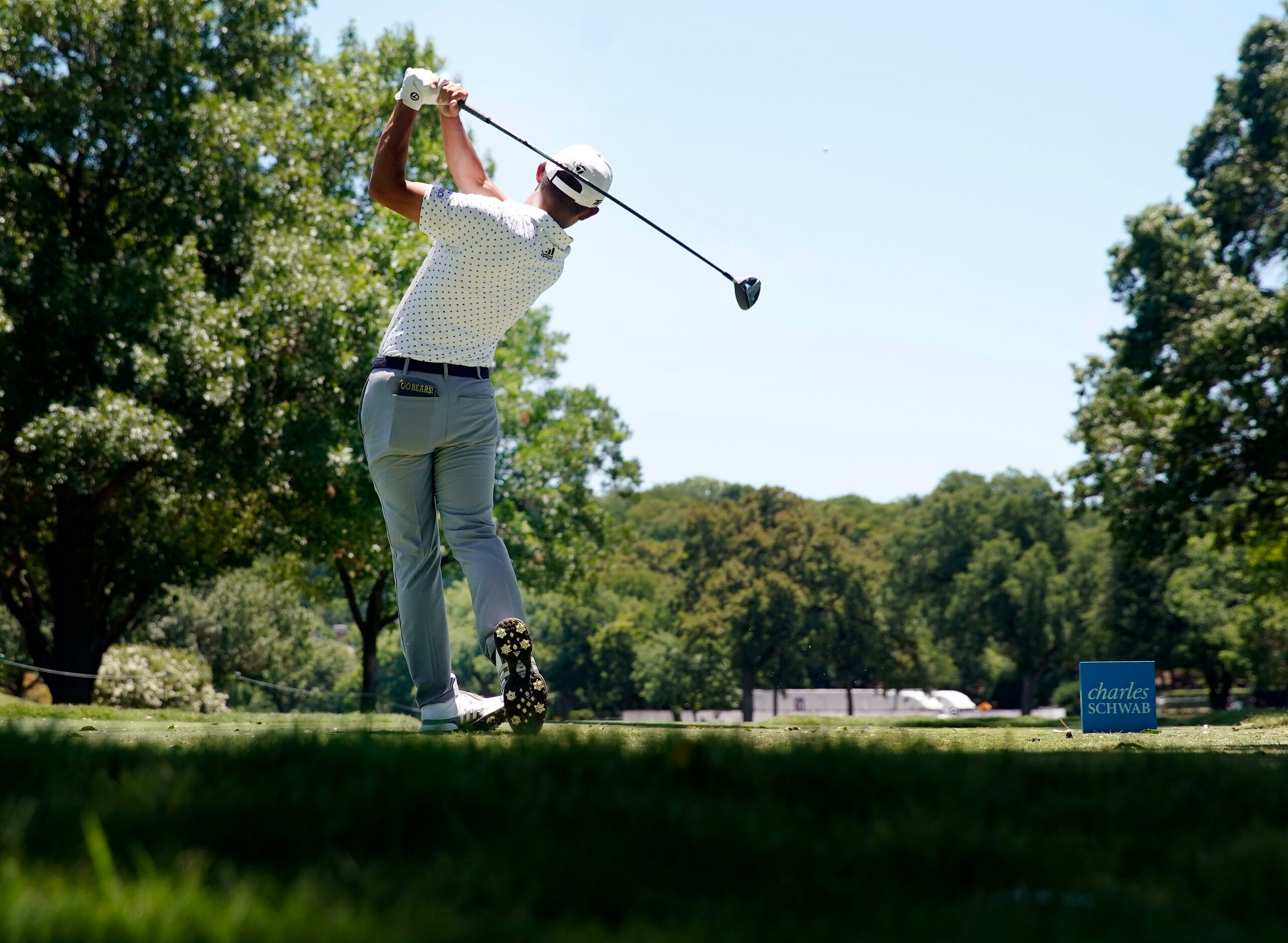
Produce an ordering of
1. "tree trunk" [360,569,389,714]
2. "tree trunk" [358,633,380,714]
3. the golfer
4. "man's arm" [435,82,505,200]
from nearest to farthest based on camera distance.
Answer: the golfer < "man's arm" [435,82,505,200] < "tree trunk" [360,569,389,714] < "tree trunk" [358,633,380,714]

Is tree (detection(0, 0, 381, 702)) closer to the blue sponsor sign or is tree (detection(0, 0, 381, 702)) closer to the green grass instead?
the blue sponsor sign

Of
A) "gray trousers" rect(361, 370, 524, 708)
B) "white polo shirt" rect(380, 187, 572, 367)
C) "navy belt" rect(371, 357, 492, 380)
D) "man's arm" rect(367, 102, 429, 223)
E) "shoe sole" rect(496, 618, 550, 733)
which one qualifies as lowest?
"shoe sole" rect(496, 618, 550, 733)

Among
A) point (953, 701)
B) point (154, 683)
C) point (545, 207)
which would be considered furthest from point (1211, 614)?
point (545, 207)

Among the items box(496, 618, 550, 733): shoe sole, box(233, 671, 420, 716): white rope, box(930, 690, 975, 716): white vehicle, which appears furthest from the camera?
box(930, 690, 975, 716): white vehicle

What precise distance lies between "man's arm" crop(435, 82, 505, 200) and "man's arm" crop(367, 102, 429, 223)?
0.96ft

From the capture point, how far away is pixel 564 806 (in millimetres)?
2424

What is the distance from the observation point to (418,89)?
20.2 feet

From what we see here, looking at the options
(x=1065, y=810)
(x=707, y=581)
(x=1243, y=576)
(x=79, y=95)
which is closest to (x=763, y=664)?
(x=707, y=581)

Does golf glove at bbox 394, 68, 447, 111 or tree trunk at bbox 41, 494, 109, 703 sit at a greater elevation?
golf glove at bbox 394, 68, 447, 111

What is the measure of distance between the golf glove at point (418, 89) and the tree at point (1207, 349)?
71.0ft

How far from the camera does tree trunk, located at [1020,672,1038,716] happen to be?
8431 centimetres

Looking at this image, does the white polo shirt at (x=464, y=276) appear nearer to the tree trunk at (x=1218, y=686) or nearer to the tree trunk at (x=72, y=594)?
the tree trunk at (x=72, y=594)

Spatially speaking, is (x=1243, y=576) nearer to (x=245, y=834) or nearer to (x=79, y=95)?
(x=79, y=95)

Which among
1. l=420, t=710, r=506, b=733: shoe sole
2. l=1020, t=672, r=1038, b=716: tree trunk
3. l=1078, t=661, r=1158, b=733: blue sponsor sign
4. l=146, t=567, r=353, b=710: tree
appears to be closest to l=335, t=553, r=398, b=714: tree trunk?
l=146, t=567, r=353, b=710: tree
